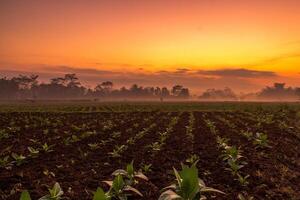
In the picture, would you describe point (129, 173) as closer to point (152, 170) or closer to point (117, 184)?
point (117, 184)

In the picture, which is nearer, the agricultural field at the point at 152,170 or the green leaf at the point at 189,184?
the green leaf at the point at 189,184

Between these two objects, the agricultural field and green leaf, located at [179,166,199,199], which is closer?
green leaf, located at [179,166,199,199]

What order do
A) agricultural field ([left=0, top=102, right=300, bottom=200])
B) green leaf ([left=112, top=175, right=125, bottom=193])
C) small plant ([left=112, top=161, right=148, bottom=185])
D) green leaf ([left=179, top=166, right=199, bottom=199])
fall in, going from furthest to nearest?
1. agricultural field ([left=0, top=102, right=300, bottom=200])
2. small plant ([left=112, top=161, right=148, bottom=185])
3. green leaf ([left=112, top=175, right=125, bottom=193])
4. green leaf ([left=179, top=166, right=199, bottom=199])

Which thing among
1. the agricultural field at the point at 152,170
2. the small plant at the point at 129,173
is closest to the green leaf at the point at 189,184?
the agricultural field at the point at 152,170

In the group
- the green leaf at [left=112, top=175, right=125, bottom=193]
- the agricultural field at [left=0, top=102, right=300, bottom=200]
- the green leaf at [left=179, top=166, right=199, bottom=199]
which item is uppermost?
the green leaf at [left=179, top=166, right=199, bottom=199]

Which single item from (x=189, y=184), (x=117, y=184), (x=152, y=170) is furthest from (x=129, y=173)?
(x=152, y=170)

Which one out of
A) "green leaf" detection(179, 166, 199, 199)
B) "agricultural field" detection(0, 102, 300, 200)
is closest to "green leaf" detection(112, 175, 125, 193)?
"agricultural field" detection(0, 102, 300, 200)

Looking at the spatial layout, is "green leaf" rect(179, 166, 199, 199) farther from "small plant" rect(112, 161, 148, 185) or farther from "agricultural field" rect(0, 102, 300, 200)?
"small plant" rect(112, 161, 148, 185)

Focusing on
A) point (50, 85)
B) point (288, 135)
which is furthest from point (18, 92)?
point (288, 135)

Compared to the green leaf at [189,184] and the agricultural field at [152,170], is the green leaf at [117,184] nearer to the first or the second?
the agricultural field at [152,170]

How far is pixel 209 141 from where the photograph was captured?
50.5ft

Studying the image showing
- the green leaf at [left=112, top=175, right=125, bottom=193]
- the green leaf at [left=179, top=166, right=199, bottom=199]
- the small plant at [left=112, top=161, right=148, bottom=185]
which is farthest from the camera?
the small plant at [left=112, top=161, right=148, bottom=185]

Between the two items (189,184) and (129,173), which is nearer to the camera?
(189,184)

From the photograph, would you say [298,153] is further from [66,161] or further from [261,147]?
[66,161]
